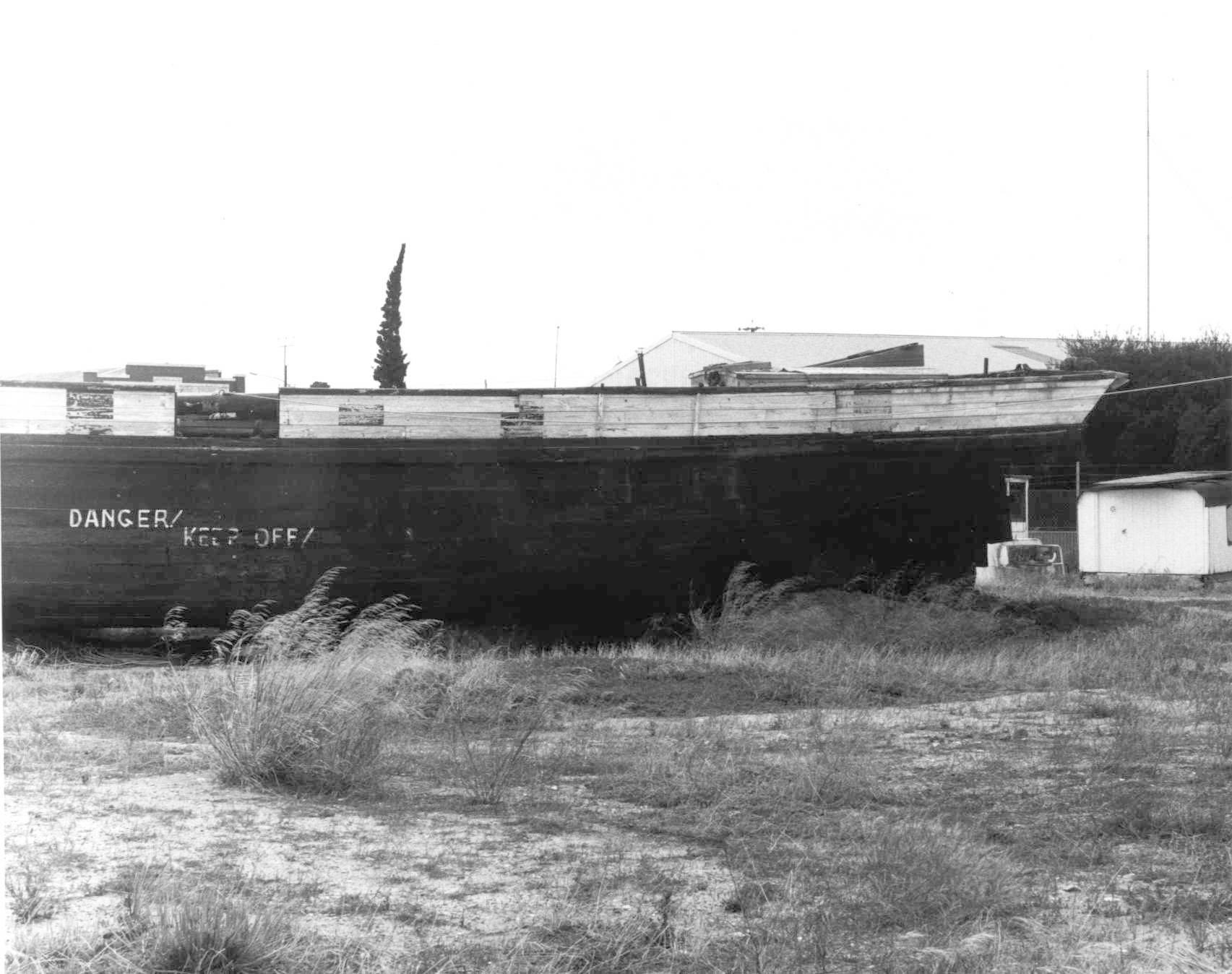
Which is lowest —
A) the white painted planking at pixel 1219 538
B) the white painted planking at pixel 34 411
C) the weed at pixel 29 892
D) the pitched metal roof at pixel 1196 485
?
the weed at pixel 29 892

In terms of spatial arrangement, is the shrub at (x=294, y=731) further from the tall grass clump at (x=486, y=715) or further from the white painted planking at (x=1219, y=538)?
the white painted planking at (x=1219, y=538)

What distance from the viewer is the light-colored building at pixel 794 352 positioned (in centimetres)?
3875

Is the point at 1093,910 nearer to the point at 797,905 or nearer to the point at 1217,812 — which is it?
the point at 797,905

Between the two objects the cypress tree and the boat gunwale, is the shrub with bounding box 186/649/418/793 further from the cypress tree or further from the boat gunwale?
the cypress tree

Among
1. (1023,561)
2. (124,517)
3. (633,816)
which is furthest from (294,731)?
(1023,561)

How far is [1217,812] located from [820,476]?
306 inches

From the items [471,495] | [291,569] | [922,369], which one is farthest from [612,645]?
[922,369]

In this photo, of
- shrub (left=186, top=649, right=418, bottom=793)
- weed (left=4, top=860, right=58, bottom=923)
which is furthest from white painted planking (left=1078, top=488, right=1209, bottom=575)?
weed (left=4, top=860, right=58, bottom=923)

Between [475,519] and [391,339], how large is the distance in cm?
854

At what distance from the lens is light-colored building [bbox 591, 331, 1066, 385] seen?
3875 cm

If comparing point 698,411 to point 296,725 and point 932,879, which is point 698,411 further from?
point 932,879

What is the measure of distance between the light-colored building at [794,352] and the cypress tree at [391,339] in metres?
16.5

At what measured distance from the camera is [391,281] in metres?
20.0

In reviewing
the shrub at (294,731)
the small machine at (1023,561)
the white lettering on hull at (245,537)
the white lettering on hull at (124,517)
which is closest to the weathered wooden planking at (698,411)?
the white lettering on hull at (245,537)
